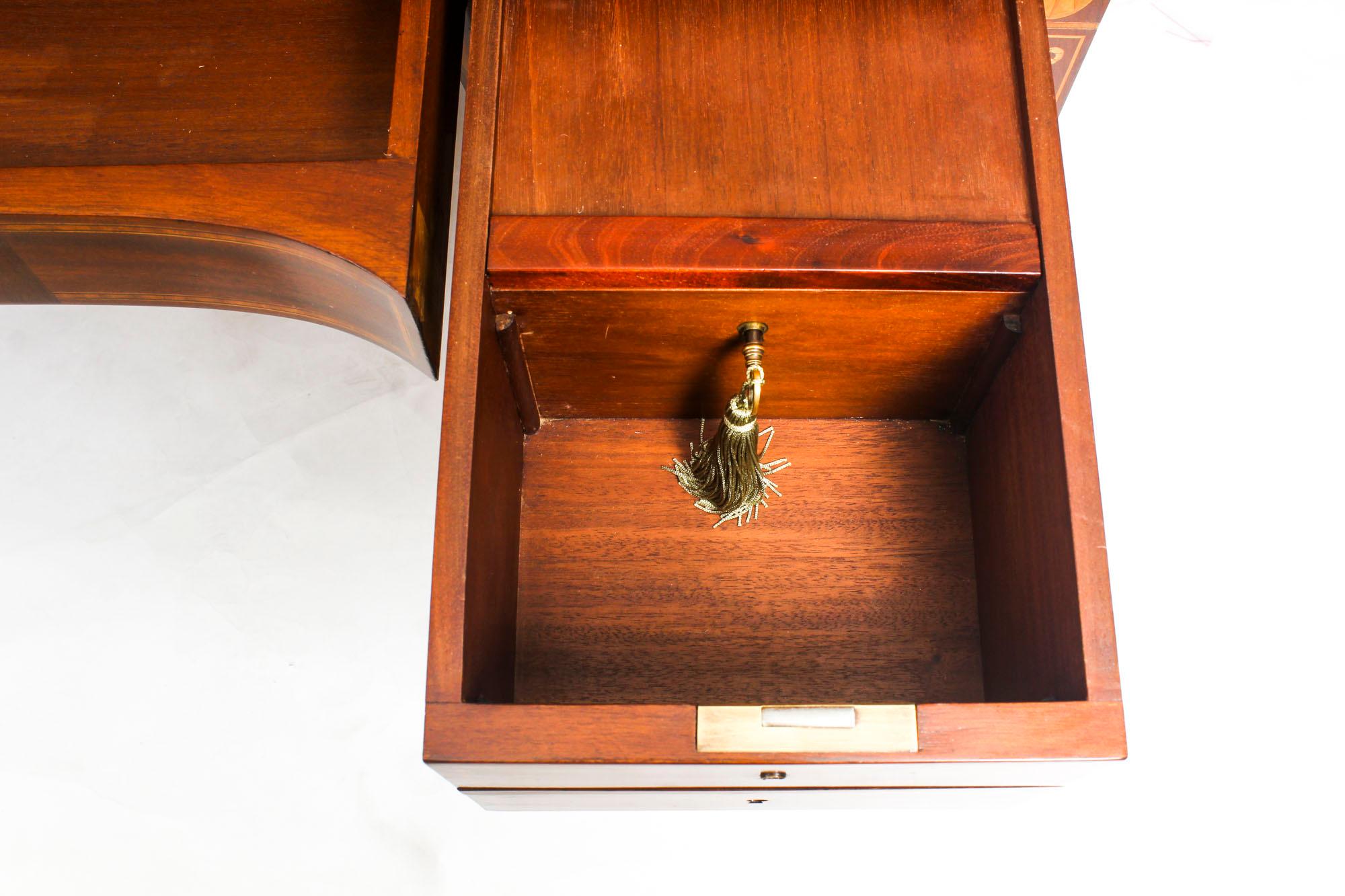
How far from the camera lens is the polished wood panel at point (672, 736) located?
2.19 ft

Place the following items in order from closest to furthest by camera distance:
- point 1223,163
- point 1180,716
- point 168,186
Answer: point 168,186 < point 1180,716 < point 1223,163

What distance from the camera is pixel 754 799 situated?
0.85 metres

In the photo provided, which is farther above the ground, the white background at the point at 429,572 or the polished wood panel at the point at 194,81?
the polished wood panel at the point at 194,81

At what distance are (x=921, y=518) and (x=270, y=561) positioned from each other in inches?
24.1

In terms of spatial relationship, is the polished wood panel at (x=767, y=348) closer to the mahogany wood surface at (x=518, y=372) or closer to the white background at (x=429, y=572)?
the mahogany wood surface at (x=518, y=372)

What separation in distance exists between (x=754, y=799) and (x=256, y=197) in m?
0.56

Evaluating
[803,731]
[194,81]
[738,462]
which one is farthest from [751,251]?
[194,81]

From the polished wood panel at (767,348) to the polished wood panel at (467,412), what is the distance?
49mm

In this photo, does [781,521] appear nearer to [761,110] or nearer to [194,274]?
[761,110]

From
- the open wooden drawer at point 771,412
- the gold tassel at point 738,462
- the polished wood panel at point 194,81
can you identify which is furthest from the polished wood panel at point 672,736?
the polished wood panel at point 194,81

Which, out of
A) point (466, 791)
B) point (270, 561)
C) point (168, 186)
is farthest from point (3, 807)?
point (168, 186)

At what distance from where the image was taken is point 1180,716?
3.40 ft

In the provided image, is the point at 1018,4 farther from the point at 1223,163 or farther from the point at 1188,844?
the point at 1188,844

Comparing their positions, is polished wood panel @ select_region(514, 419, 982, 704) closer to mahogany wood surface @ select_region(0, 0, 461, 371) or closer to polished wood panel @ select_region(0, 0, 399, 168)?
mahogany wood surface @ select_region(0, 0, 461, 371)
